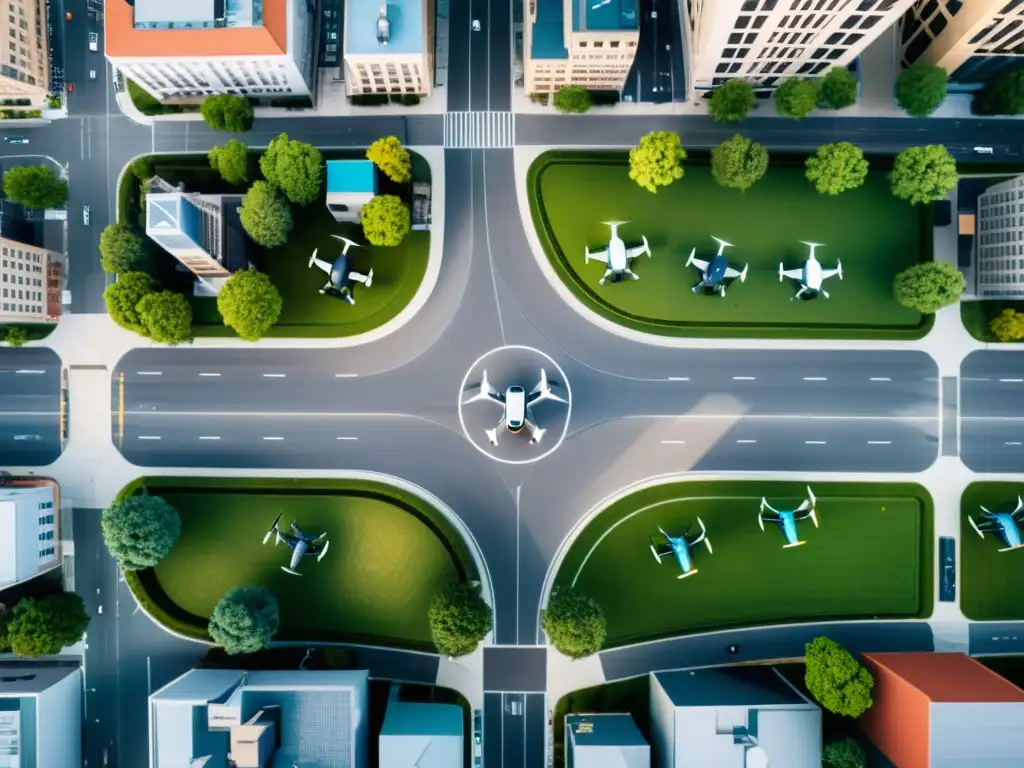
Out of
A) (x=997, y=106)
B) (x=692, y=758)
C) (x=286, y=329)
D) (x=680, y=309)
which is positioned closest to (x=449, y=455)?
(x=286, y=329)

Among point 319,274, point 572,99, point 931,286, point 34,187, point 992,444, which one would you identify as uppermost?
point 572,99

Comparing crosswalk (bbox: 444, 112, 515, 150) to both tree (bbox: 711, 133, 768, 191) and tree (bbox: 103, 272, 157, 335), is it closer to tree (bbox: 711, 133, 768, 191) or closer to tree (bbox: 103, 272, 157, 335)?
tree (bbox: 711, 133, 768, 191)

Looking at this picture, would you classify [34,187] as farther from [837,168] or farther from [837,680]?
[837,680]

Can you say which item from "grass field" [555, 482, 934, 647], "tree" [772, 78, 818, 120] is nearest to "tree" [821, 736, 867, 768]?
"grass field" [555, 482, 934, 647]

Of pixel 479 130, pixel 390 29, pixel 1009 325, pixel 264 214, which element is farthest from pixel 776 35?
pixel 264 214

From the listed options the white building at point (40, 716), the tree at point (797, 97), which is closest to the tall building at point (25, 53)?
the white building at point (40, 716)

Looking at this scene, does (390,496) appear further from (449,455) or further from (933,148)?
(933,148)

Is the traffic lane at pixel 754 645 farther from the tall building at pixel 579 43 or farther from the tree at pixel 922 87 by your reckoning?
the tall building at pixel 579 43
